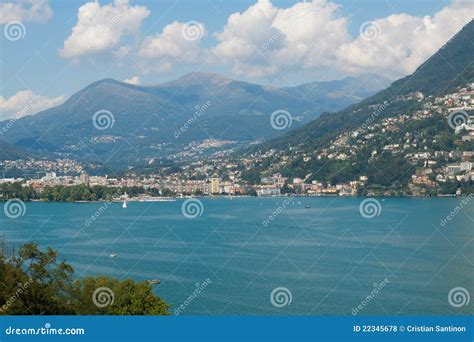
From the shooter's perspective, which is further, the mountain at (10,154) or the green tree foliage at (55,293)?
the mountain at (10,154)

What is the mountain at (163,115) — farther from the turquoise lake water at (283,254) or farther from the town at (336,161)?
the turquoise lake water at (283,254)

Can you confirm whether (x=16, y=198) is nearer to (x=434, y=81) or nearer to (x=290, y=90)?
(x=434, y=81)

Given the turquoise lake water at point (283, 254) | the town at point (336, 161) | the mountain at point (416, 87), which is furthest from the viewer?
the mountain at point (416, 87)

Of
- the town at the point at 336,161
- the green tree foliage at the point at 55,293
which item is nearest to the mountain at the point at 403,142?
the town at the point at 336,161

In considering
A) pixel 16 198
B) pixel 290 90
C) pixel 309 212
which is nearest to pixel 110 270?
pixel 309 212

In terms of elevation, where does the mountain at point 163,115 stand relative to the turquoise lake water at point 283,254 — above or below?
above

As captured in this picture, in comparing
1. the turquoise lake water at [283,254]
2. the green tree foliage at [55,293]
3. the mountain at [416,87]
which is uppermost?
the mountain at [416,87]

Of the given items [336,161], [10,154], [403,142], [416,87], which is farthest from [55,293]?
[416,87]
